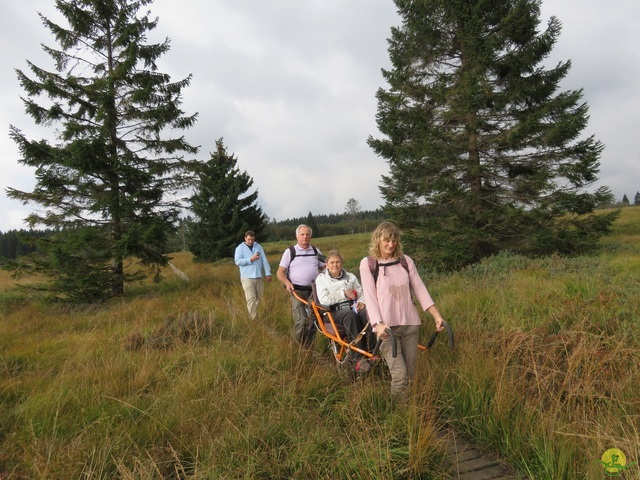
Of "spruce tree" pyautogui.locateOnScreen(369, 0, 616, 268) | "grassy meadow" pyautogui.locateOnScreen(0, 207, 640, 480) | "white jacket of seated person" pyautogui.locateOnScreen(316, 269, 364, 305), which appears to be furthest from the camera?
"spruce tree" pyautogui.locateOnScreen(369, 0, 616, 268)

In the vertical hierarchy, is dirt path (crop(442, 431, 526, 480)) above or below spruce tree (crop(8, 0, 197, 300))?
below


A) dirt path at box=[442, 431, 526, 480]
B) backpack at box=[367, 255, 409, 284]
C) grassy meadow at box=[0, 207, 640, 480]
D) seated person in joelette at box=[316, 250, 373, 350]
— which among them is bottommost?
dirt path at box=[442, 431, 526, 480]

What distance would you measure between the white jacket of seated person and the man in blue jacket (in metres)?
2.69

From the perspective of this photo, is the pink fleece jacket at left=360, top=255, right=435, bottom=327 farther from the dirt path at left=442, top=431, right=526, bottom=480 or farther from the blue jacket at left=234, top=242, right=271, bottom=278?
the blue jacket at left=234, top=242, right=271, bottom=278

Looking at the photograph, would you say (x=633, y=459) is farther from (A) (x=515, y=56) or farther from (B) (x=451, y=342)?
(A) (x=515, y=56)

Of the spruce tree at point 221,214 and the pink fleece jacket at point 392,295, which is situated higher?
the spruce tree at point 221,214

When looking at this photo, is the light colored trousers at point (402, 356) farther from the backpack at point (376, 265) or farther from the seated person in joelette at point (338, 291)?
the seated person in joelette at point (338, 291)

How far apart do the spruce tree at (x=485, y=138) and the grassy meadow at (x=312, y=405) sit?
20.1ft

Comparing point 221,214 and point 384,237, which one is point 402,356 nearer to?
point 384,237

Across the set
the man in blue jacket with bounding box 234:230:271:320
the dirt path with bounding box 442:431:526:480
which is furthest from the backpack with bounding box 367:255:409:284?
the man in blue jacket with bounding box 234:230:271:320

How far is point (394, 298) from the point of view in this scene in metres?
3.09

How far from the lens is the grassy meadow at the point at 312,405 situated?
2248 mm

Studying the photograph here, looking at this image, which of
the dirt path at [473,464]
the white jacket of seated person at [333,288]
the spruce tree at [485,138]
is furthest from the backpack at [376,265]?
the spruce tree at [485,138]

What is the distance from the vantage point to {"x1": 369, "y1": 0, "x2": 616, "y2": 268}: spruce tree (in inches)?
405
